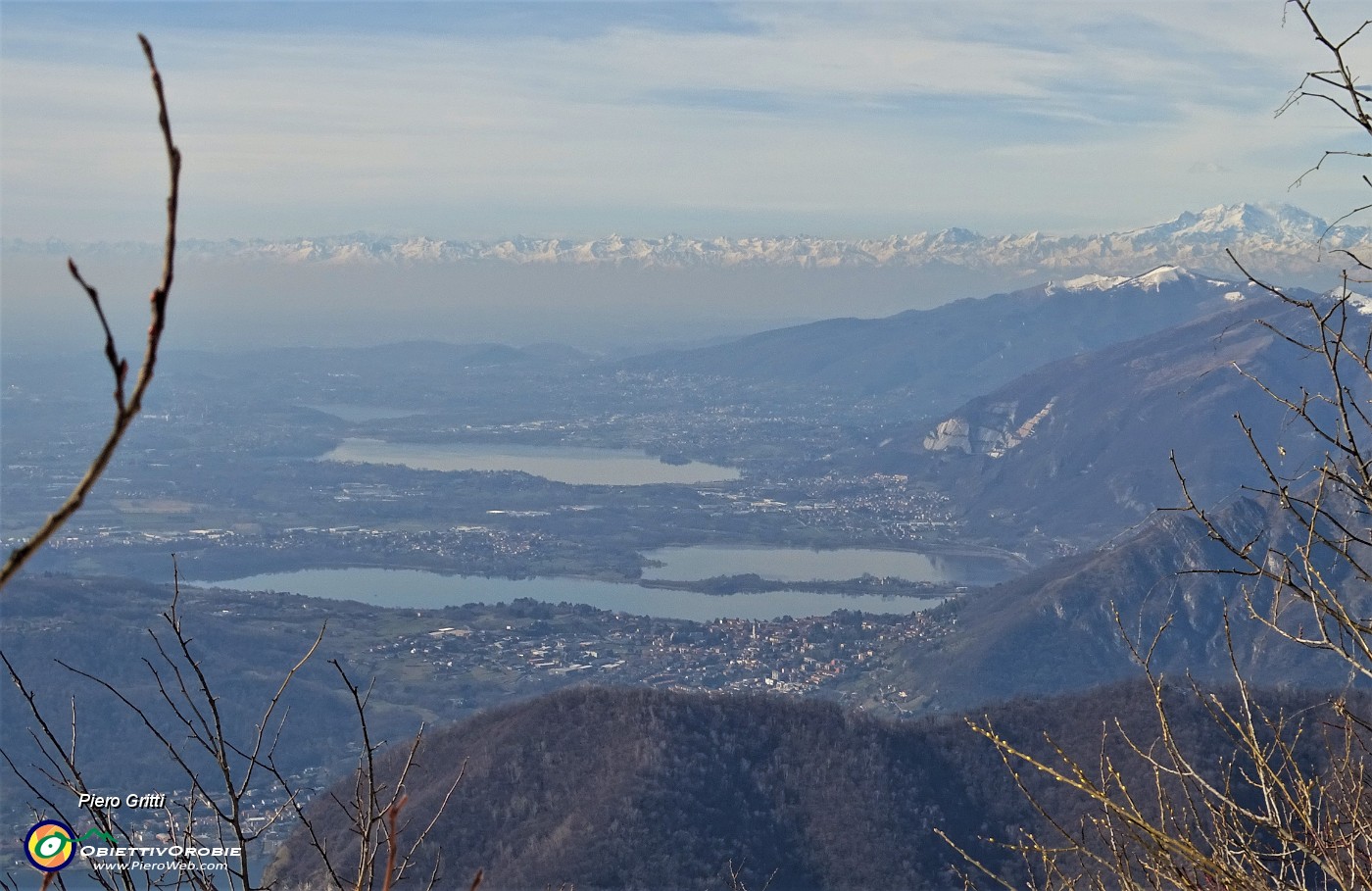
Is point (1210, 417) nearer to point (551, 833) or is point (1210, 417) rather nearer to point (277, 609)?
point (277, 609)

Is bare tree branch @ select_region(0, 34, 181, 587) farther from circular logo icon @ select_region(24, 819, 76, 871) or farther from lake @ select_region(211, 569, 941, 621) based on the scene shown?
lake @ select_region(211, 569, 941, 621)

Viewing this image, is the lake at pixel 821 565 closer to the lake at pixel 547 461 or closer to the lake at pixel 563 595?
the lake at pixel 563 595

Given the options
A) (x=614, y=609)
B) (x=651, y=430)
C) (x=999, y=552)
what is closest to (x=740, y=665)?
(x=614, y=609)

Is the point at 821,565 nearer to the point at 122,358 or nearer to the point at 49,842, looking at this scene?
the point at 49,842

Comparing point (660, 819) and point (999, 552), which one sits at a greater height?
point (660, 819)

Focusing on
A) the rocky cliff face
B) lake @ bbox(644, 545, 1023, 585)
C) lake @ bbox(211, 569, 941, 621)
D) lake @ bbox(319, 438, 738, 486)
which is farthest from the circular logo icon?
the rocky cliff face
